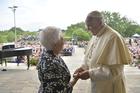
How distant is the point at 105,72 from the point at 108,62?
0.06 metres

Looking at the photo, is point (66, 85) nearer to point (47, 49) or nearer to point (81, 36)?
point (47, 49)

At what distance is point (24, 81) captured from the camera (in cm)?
716

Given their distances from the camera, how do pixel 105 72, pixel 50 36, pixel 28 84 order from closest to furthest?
pixel 50 36 < pixel 105 72 < pixel 28 84

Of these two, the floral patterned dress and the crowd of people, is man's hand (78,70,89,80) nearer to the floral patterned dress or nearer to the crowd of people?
the crowd of people

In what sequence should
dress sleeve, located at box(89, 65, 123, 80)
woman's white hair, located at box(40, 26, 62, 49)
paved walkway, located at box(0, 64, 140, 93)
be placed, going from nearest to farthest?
woman's white hair, located at box(40, 26, 62, 49)
dress sleeve, located at box(89, 65, 123, 80)
paved walkway, located at box(0, 64, 140, 93)

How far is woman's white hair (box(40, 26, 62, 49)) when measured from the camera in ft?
7.95

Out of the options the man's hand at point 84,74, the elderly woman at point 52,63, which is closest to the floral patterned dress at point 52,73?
the elderly woman at point 52,63

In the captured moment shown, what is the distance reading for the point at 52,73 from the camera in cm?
244

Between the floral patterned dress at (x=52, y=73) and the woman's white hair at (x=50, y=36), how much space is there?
5 cm

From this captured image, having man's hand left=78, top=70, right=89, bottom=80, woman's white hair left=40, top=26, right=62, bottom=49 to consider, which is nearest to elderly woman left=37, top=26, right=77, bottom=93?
woman's white hair left=40, top=26, right=62, bottom=49

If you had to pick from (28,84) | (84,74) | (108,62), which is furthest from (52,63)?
(28,84)

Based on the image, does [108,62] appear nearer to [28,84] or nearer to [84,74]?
[84,74]

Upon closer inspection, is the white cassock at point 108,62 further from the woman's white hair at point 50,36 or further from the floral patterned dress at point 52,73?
the woman's white hair at point 50,36

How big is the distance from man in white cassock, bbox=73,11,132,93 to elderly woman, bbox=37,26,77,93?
182 mm
